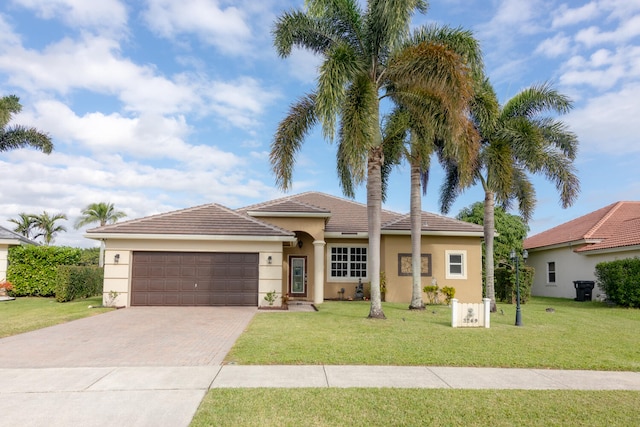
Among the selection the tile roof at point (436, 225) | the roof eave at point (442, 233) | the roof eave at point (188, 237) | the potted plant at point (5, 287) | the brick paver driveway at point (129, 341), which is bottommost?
the brick paver driveway at point (129, 341)

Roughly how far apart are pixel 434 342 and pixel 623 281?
12801 mm

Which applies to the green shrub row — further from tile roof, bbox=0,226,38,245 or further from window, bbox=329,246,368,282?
window, bbox=329,246,368,282

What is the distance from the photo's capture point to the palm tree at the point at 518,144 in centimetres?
1549

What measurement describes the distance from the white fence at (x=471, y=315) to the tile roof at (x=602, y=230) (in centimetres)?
1177

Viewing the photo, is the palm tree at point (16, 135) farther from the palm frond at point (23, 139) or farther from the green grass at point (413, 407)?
the green grass at point (413, 407)

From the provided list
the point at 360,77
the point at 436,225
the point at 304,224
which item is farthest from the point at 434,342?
the point at 436,225

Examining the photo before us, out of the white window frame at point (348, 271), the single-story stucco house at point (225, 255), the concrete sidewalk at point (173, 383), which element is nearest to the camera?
the concrete sidewalk at point (173, 383)

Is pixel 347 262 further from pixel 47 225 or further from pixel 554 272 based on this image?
pixel 47 225

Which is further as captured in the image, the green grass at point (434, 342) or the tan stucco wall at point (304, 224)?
the tan stucco wall at point (304, 224)

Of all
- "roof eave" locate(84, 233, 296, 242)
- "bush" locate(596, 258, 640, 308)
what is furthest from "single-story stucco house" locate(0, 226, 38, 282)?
"bush" locate(596, 258, 640, 308)

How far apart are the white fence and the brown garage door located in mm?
7811

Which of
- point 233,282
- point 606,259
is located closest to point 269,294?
point 233,282

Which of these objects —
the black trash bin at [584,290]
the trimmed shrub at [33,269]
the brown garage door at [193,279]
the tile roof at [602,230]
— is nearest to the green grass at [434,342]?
the brown garage door at [193,279]

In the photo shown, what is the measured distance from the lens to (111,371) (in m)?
6.98
